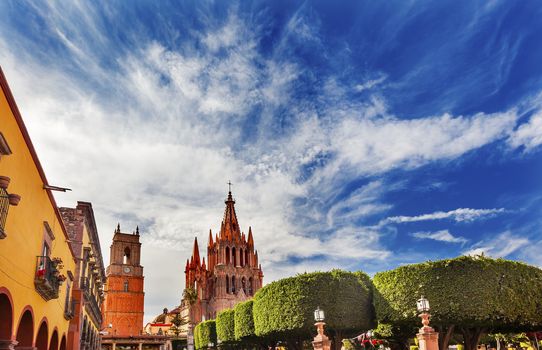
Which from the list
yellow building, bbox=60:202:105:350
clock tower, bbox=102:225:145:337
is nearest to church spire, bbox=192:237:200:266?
clock tower, bbox=102:225:145:337

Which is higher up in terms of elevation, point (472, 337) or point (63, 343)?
point (63, 343)

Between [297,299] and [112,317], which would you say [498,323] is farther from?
[112,317]

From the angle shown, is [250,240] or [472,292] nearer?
[472,292]

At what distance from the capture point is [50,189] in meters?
13.1

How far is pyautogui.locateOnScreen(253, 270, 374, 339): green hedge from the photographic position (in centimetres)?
2628

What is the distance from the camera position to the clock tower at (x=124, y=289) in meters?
74.4

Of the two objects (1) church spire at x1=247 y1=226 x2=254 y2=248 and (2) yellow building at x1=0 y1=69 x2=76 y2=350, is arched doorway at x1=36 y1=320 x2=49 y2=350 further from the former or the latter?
(1) church spire at x1=247 y1=226 x2=254 y2=248

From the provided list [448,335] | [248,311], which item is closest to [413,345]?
[248,311]

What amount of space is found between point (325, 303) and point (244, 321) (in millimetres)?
10891

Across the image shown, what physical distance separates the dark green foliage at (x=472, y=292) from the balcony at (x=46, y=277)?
16803 millimetres

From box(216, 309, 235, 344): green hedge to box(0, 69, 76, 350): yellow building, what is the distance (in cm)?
2531

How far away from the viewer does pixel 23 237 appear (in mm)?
11219

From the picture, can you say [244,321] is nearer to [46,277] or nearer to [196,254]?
[46,277]

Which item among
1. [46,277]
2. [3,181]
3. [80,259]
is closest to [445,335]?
[80,259]
